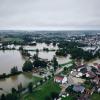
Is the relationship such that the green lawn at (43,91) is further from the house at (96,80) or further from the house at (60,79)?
the house at (96,80)

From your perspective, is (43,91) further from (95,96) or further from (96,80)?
(96,80)

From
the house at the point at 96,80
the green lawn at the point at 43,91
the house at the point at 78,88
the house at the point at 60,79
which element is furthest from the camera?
the house at the point at 96,80

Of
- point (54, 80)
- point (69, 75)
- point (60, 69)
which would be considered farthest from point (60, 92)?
point (60, 69)

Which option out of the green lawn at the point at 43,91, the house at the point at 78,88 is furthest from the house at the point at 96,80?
the green lawn at the point at 43,91

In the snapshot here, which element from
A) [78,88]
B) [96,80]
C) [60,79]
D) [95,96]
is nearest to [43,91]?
[78,88]

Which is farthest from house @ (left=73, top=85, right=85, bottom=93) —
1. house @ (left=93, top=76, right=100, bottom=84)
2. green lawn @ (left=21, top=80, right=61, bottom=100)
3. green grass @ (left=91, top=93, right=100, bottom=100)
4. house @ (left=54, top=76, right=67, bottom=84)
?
house @ (left=93, top=76, right=100, bottom=84)

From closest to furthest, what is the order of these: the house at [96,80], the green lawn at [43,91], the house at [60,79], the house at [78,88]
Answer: the green lawn at [43,91], the house at [78,88], the house at [60,79], the house at [96,80]

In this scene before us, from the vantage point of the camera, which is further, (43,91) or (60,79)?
(60,79)

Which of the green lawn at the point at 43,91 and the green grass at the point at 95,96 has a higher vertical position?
the green lawn at the point at 43,91
